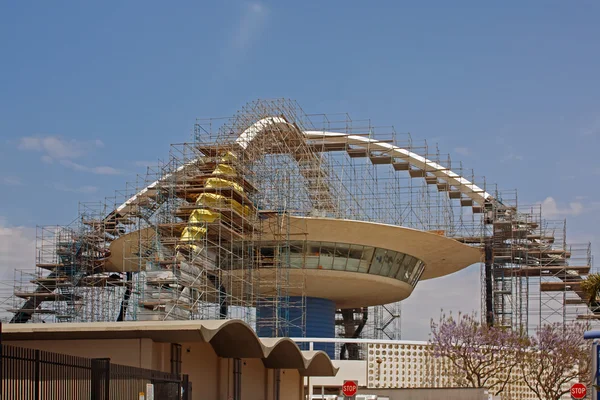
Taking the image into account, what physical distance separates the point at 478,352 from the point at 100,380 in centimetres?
4016

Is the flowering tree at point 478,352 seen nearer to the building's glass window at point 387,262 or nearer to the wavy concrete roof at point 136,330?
the building's glass window at point 387,262

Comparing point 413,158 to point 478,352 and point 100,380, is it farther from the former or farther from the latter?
point 100,380

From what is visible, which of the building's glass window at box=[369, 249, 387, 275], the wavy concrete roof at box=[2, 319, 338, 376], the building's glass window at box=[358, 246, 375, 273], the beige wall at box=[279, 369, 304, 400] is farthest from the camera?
the building's glass window at box=[369, 249, 387, 275]

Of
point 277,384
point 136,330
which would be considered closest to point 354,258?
point 277,384

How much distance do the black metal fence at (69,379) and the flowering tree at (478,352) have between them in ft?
108

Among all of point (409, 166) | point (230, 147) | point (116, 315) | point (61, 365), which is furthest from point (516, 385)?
point (61, 365)

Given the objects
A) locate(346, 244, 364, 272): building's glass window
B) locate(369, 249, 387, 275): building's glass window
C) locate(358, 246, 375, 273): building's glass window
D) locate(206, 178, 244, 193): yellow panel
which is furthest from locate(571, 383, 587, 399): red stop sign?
locate(369, 249, 387, 275): building's glass window

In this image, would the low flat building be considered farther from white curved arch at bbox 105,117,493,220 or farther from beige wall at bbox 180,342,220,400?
white curved arch at bbox 105,117,493,220

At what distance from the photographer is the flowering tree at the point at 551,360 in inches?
2314

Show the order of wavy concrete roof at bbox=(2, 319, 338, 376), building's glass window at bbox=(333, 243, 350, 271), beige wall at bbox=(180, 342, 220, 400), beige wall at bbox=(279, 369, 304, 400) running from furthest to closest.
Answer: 1. building's glass window at bbox=(333, 243, 350, 271)
2. beige wall at bbox=(279, 369, 304, 400)
3. beige wall at bbox=(180, 342, 220, 400)
4. wavy concrete roof at bbox=(2, 319, 338, 376)

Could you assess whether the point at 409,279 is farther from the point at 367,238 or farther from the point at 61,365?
the point at 61,365

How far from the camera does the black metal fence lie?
1658 cm

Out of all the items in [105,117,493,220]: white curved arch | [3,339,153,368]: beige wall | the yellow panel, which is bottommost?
[3,339,153,368]: beige wall

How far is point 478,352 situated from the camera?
58000mm
